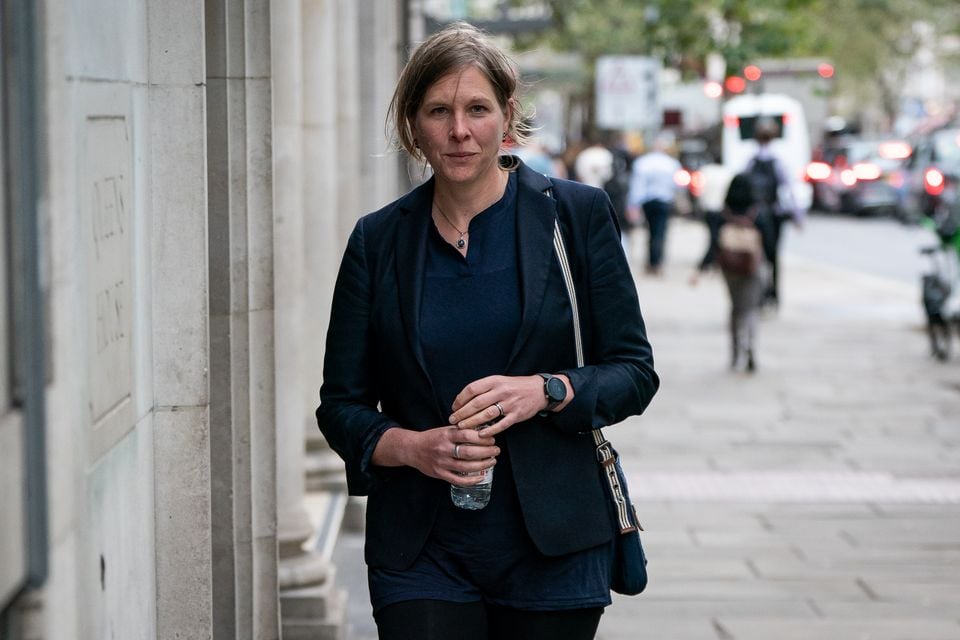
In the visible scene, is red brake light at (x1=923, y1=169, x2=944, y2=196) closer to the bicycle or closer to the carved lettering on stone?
the bicycle

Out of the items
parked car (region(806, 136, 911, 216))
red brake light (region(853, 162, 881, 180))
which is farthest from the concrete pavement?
red brake light (region(853, 162, 881, 180))

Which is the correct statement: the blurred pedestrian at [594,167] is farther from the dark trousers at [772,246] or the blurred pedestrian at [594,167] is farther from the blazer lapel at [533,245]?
the blazer lapel at [533,245]

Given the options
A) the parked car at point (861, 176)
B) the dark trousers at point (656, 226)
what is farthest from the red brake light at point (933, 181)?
the parked car at point (861, 176)

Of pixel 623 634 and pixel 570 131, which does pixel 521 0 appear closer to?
pixel 570 131

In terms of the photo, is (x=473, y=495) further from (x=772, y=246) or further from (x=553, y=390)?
(x=772, y=246)

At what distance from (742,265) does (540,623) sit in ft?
33.0

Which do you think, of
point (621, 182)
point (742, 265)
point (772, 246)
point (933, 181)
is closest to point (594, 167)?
point (621, 182)

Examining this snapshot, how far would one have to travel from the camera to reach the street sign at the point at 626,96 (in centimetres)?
2925

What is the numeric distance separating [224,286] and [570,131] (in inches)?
2552

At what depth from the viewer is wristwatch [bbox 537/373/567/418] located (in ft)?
9.90

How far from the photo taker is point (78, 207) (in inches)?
107

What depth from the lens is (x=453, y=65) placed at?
3.08m

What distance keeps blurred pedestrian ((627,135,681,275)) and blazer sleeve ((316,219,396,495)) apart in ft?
68.7

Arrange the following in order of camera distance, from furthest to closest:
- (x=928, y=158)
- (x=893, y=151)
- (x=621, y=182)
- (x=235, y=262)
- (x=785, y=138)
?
(x=893, y=151) → (x=785, y=138) → (x=928, y=158) → (x=621, y=182) → (x=235, y=262)
